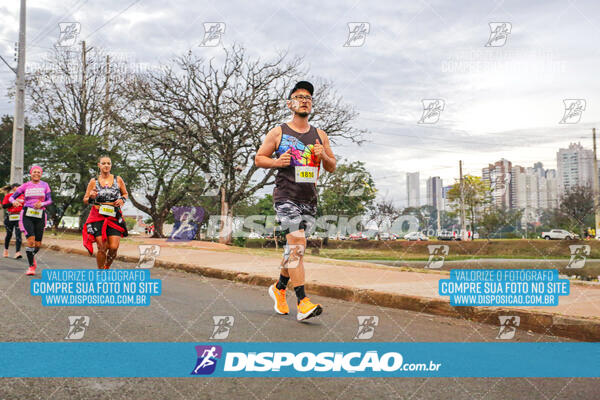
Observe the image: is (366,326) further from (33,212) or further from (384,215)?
(384,215)

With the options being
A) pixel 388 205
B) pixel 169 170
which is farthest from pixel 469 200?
pixel 169 170

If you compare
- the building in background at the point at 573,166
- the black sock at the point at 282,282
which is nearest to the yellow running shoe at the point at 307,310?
the black sock at the point at 282,282

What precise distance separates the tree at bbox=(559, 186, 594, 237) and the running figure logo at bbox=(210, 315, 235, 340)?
160ft

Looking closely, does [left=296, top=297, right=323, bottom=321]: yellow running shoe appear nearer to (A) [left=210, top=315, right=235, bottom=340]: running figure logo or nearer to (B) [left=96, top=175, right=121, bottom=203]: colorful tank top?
(A) [left=210, top=315, right=235, bottom=340]: running figure logo

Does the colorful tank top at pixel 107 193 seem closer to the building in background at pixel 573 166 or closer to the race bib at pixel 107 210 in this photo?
the race bib at pixel 107 210

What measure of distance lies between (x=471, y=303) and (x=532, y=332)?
2.29 ft

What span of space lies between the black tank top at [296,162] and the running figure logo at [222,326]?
1170mm

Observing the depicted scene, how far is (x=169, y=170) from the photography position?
2856cm

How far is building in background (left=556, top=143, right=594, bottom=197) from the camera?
54.4 metres

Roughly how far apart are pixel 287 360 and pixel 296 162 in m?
1.72

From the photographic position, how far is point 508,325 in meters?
4.71

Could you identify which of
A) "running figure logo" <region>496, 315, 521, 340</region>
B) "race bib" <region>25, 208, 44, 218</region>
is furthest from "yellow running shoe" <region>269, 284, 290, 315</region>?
"race bib" <region>25, 208, 44, 218</region>

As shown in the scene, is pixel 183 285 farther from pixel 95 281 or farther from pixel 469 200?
pixel 469 200

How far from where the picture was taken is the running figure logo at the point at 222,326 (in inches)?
155
